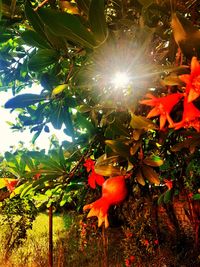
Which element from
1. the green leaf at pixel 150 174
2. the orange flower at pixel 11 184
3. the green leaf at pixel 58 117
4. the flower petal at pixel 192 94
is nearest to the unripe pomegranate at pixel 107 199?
the green leaf at pixel 150 174

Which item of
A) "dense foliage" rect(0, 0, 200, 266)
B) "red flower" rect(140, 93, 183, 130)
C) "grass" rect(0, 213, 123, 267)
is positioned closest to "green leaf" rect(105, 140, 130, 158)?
"dense foliage" rect(0, 0, 200, 266)

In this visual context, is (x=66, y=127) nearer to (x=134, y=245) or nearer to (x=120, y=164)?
(x=120, y=164)

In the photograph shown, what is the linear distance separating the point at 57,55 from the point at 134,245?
15.1 ft

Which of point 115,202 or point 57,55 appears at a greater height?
point 57,55

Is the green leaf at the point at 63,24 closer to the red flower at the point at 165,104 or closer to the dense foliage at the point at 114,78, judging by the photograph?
the dense foliage at the point at 114,78

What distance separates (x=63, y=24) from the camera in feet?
1.59

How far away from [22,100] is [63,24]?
14.4 inches

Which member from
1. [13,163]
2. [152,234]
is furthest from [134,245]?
[13,163]

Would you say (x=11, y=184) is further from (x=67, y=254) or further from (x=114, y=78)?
(x=67, y=254)

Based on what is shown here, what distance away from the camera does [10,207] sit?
370 centimetres

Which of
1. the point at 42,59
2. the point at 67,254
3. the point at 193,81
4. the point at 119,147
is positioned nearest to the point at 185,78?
the point at 193,81

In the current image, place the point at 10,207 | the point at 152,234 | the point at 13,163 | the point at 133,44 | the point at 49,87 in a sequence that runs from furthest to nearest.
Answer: the point at 152,234 → the point at 10,207 → the point at 13,163 → the point at 49,87 → the point at 133,44

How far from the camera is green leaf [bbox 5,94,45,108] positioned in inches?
31.2

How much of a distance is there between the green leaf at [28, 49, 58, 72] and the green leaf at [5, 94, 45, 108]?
70 mm
